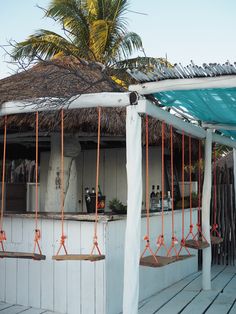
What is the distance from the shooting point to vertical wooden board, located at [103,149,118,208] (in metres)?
7.00

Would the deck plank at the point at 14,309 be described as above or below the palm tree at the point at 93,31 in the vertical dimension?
below

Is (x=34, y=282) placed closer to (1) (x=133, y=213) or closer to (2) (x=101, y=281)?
(2) (x=101, y=281)

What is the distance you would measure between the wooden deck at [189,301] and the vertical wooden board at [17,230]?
64cm

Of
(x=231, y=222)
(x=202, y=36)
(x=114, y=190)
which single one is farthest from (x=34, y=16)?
(x=231, y=222)

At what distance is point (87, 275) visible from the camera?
13.2ft

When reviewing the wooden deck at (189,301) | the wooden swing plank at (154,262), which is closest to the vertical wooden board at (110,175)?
the wooden deck at (189,301)

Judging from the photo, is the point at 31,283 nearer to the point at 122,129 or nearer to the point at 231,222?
the point at 122,129

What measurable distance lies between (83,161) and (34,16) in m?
2.44

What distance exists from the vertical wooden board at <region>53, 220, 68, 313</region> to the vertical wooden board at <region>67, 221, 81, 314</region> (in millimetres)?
46

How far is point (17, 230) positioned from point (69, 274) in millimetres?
757

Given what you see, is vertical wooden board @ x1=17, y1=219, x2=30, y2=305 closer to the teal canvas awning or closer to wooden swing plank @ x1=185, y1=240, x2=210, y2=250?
wooden swing plank @ x1=185, y1=240, x2=210, y2=250

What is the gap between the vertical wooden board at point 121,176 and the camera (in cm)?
688

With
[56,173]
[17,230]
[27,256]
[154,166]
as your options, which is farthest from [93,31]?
[27,256]

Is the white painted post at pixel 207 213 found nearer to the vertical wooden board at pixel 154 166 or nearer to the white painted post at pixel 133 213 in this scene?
the vertical wooden board at pixel 154 166
